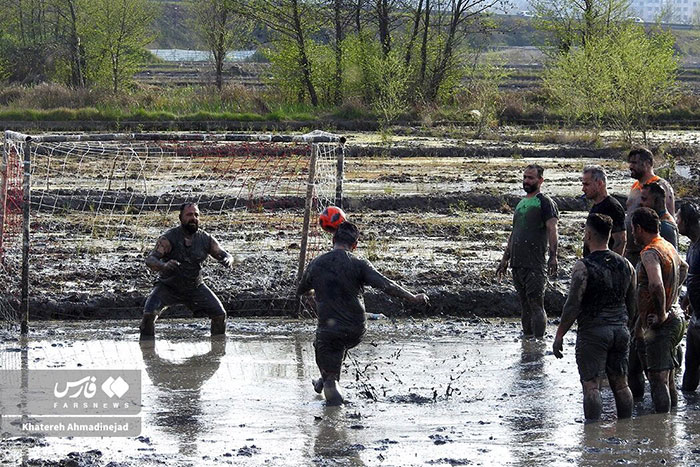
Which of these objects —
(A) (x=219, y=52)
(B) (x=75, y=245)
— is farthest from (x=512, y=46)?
(B) (x=75, y=245)

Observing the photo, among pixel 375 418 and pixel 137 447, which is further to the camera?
pixel 375 418

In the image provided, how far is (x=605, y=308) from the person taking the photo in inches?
315

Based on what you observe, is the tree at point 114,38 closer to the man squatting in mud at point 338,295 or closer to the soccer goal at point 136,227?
the soccer goal at point 136,227

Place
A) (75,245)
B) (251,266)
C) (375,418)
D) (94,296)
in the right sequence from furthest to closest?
(75,245) → (251,266) → (94,296) → (375,418)

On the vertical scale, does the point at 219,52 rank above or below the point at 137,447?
above

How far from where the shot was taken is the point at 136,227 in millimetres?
17219

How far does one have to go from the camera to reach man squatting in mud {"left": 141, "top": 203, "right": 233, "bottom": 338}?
36.3ft

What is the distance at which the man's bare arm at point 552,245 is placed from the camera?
10.6 metres

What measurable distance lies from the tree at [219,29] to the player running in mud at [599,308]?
43.1 metres

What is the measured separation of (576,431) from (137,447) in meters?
3.38

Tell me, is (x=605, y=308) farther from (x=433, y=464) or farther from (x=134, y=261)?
(x=134, y=261)

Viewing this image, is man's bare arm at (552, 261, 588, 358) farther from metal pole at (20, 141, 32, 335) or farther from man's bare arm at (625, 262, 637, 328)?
metal pole at (20, 141, 32, 335)

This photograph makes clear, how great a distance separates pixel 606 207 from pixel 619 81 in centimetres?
2330

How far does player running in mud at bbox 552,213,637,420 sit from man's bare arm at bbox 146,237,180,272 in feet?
14.5
